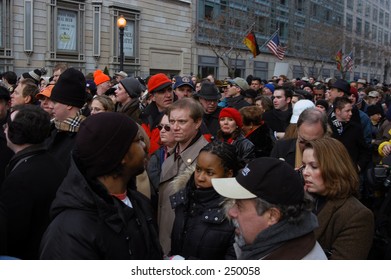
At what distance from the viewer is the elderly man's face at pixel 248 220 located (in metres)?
2.47

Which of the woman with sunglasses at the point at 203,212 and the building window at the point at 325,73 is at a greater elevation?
the building window at the point at 325,73

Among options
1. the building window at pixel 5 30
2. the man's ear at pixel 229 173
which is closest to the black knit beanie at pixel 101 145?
the man's ear at pixel 229 173

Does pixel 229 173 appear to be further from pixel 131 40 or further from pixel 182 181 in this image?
pixel 131 40

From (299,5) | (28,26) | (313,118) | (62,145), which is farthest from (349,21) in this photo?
(62,145)

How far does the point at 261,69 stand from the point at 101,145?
1726 inches

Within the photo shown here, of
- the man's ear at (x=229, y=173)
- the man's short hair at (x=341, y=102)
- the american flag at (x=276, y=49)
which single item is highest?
the american flag at (x=276, y=49)

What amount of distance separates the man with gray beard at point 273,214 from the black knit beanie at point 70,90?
2605 mm

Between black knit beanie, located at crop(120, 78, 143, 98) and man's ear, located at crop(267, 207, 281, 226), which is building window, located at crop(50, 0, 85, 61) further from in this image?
man's ear, located at crop(267, 207, 281, 226)

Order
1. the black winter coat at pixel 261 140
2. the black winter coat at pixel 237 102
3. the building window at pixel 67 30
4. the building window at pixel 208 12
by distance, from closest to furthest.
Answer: the black winter coat at pixel 261 140 < the black winter coat at pixel 237 102 < the building window at pixel 67 30 < the building window at pixel 208 12

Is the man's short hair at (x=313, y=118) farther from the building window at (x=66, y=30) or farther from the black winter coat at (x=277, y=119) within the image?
the building window at (x=66, y=30)

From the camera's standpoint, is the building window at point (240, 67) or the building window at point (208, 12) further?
the building window at point (240, 67)

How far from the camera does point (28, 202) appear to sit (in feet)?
10.6

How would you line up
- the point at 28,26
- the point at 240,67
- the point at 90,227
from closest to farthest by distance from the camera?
the point at 90,227 < the point at 28,26 < the point at 240,67

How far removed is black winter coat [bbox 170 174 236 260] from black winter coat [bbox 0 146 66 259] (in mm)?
926
